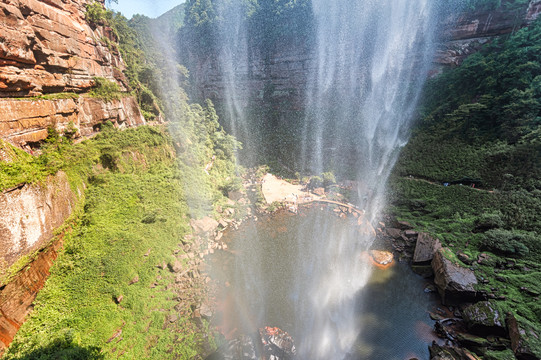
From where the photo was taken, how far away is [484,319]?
25.3 feet

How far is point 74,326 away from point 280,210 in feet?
40.7

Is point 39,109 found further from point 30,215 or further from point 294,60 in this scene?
point 294,60

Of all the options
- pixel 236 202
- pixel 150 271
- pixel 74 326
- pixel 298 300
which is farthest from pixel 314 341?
pixel 236 202

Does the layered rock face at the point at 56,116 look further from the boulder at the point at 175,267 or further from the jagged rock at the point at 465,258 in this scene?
the jagged rock at the point at 465,258

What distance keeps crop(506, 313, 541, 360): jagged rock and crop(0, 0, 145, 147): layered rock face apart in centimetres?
1818

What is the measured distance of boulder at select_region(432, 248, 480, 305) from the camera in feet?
29.4

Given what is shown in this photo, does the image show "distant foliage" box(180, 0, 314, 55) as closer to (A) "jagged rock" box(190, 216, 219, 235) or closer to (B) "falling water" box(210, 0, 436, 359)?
(B) "falling water" box(210, 0, 436, 359)

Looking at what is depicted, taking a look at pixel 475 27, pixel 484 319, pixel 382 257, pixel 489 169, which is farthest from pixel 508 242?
pixel 475 27

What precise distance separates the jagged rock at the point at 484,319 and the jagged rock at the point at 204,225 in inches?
489

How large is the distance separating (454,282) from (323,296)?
558 cm

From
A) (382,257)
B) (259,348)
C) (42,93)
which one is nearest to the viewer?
(259,348)

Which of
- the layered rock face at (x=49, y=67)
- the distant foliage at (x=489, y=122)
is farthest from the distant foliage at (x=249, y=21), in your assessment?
the layered rock face at (x=49, y=67)

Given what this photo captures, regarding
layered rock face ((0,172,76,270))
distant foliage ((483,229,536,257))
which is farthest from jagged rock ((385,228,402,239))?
layered rock face ((0,172,76,270))

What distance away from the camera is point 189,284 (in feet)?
31.8
